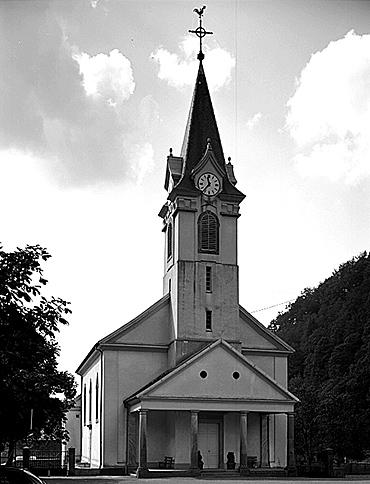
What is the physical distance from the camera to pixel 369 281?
9644 cm

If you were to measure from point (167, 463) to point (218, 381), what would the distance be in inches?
221

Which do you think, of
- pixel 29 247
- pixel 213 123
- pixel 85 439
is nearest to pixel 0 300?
pixel 29 247

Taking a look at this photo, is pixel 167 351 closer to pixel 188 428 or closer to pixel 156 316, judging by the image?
pixel 156 316

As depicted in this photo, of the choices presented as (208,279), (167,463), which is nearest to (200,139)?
(208,279)

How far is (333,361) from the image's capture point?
88812mm

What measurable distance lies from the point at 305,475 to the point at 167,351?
34.5ft

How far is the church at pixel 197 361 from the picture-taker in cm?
4234

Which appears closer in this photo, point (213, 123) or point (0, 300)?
point (0, 300)

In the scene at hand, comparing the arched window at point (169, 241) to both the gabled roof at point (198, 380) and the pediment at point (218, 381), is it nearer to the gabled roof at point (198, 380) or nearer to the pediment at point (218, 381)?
the gabled roof at point (198, 380)

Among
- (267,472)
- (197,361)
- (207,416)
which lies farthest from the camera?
(207,416)

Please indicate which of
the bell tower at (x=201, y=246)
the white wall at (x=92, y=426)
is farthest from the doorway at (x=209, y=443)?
the white wall at (x=92, y=426)

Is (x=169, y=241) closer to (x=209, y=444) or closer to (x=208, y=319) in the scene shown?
(x=208, y=319)

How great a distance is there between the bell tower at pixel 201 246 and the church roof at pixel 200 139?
60mm

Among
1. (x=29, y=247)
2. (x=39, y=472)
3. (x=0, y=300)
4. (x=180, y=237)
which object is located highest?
(x=180, y=237)
